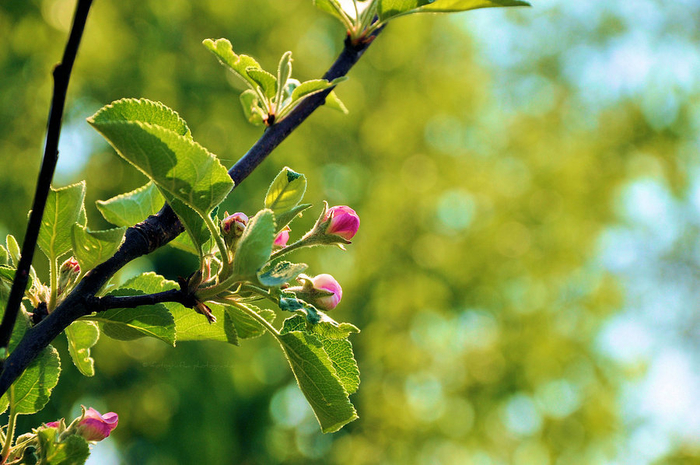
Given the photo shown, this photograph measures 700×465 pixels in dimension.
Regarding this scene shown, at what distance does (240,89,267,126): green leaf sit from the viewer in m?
0.91

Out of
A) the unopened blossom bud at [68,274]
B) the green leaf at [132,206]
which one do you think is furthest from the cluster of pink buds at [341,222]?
the unopened blossom bud at [68,274]

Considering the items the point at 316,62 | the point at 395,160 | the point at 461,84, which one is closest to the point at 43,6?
the point at 316,62

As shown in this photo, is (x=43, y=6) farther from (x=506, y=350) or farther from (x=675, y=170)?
(x=675, y=170)

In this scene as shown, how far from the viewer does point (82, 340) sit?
0.85 meters

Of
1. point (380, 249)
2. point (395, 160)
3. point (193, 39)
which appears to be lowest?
point (380, 249)

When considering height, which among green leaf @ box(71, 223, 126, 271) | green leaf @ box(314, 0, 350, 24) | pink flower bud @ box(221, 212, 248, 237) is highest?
green leaf @ box(314, 0, 350, 24)

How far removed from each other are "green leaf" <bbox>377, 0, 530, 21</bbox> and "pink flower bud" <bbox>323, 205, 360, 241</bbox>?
0.27 meters

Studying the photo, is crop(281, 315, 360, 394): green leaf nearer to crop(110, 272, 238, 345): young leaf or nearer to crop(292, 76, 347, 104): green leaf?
crop(110, 272, 238, 345): young leaf

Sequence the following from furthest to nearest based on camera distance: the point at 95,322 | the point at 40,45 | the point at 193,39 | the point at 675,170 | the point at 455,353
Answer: the point at 675,170
the point at 455,353
the point at 193,39
the point at 40,45
the point at 95,322

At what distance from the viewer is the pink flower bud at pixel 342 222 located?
803 mm

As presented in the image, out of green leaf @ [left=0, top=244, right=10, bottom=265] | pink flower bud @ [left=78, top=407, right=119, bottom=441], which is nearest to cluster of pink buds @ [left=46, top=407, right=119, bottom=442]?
pink flower bud @ [left=78, top=407, right=119, bottom=441]

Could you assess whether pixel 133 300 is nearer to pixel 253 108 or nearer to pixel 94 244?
pixel 94 244

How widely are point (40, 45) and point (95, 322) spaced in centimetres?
597

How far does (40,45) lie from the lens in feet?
19.2
